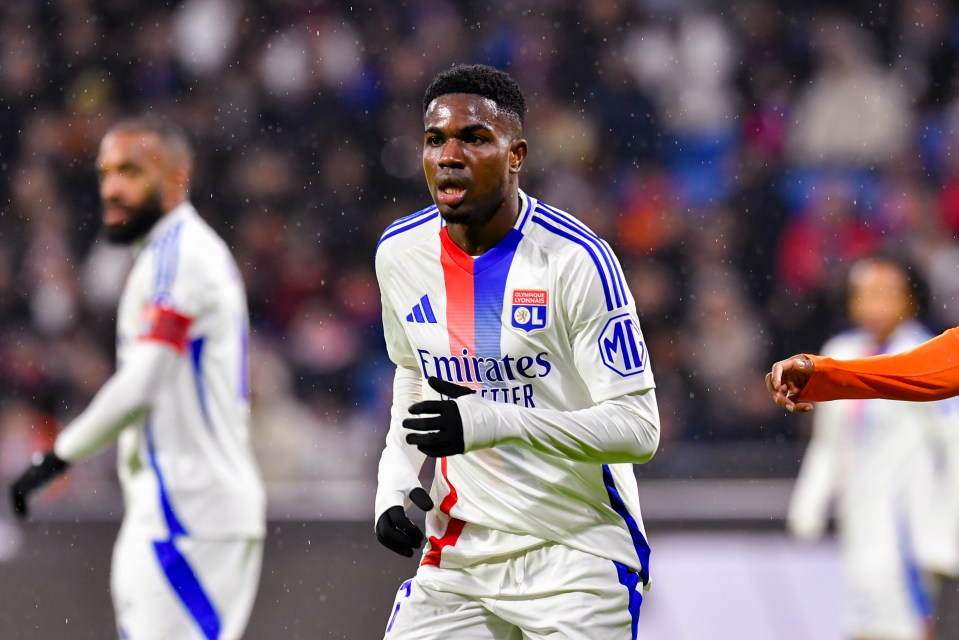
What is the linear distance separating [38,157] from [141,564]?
7.35m

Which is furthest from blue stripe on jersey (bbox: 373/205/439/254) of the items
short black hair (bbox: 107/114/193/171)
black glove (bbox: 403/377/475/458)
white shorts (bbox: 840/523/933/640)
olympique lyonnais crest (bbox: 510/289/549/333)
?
white shorts (bbox: 840/523/933/640)

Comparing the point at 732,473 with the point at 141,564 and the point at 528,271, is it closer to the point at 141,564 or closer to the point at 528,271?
the point at 141,564

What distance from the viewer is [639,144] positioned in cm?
1120

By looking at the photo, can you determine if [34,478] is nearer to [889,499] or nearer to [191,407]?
[191,407]

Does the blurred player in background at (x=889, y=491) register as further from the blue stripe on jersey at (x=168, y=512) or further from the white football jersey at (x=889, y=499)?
the blue stripe on jersey at (x=168, y=512)

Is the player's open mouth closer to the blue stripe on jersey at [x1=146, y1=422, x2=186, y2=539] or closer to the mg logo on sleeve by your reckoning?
the mg logo on sleeve

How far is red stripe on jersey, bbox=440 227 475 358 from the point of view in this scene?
147 inches

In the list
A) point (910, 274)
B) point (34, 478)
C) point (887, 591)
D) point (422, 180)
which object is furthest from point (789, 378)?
point (422, 180)

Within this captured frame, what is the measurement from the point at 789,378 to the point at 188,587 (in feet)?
7.24

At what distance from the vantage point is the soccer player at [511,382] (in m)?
3.59

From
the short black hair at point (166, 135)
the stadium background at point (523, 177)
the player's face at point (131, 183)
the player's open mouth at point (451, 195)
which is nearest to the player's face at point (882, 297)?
the stadium background at point (523, 177)

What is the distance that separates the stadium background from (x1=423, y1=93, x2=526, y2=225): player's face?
445 cm

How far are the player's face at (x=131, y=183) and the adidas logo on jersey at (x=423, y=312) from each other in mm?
1791

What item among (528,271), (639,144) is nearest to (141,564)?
(528,271)
